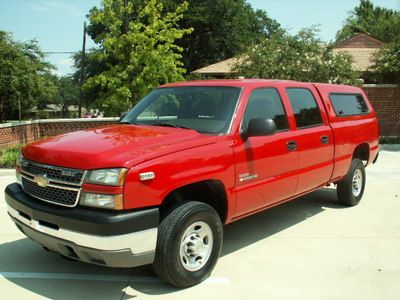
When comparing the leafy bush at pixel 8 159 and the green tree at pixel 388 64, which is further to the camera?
the green tree at pixel 388 64

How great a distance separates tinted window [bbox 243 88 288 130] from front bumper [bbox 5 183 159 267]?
5.68 feet

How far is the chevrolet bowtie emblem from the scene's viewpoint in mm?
4059

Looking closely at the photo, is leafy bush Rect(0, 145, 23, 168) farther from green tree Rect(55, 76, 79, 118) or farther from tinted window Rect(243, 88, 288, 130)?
green tree Rect(55, 76, 79, 118)

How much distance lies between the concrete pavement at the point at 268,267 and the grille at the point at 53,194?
34.3 inches

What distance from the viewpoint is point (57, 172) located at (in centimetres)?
398

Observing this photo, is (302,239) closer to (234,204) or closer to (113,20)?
(234,204)

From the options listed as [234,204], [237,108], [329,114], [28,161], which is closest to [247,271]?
[234,204]

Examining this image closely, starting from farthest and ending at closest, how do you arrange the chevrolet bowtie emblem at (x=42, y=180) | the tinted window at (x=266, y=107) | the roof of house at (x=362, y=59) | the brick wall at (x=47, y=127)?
the roof of house at (x=362, y=59) → the brick wall at (x=47, y=127) → the tinted window at (x=266, y=107) → the chevrolet bowtie emblem at (x=42, y=180)

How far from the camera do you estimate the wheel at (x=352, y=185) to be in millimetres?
7109

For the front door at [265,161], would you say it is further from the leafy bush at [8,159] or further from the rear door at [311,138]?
the leafy bush at [8,159]

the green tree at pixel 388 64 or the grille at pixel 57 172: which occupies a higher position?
the green tree at pixel 388 64

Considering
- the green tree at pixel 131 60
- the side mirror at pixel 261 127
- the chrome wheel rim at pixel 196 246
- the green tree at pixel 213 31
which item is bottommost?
the chrome wheel rim at pixel 196 246

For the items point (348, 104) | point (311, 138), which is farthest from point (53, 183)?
point (348, 104)

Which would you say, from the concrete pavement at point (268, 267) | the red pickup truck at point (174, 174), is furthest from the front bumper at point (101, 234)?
the concrete pavement at point (268, 267)
